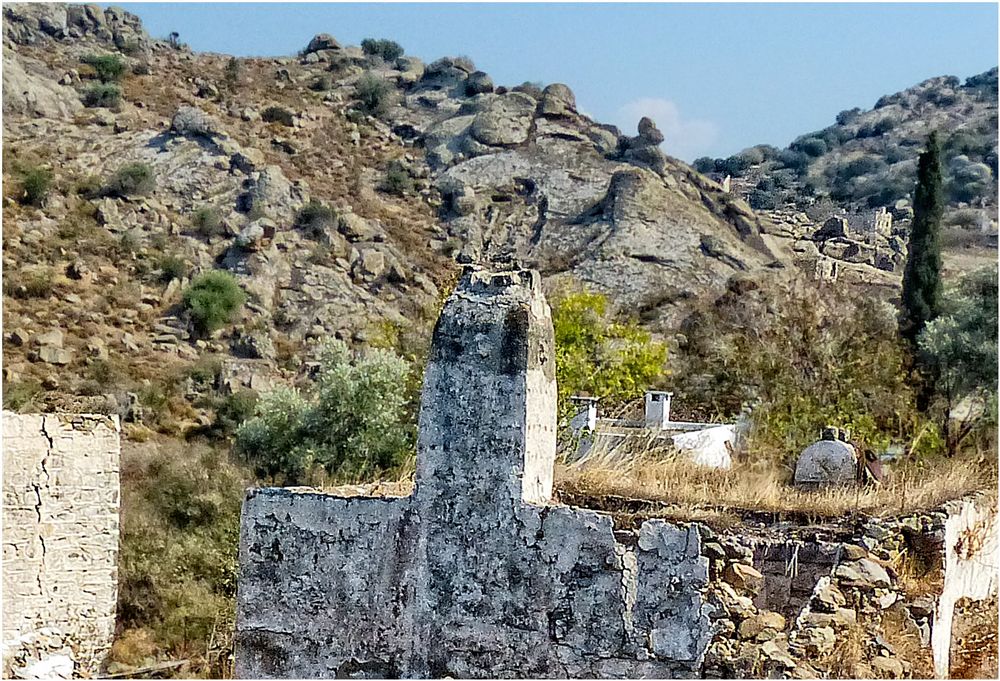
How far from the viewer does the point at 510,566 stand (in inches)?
250

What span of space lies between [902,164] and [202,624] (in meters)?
43.5

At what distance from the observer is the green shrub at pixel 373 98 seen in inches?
2414

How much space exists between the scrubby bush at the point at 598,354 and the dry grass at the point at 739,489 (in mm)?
11861

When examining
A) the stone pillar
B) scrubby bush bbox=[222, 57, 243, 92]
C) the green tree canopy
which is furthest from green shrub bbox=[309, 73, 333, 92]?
the stone pillar

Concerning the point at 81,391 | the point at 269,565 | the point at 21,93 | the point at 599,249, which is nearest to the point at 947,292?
the point at 599,249

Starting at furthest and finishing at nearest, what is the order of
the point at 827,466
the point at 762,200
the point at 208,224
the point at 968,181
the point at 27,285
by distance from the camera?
the point at 968,181, the point at 208,224, the point at 762,200, the point at 27,285, the point at 827,466

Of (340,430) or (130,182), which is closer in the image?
(340,430)

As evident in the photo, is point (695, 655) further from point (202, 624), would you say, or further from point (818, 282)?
point (818, 282)

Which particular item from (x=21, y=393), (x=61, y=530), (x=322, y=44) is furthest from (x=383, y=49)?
(x=61, y=530)

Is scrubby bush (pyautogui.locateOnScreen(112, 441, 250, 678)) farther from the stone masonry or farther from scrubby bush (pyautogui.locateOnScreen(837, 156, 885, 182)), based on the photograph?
scrubby bush (pyautogui.locateOnScreen(837, 156, 885, 182))

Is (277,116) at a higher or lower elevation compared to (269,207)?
higher

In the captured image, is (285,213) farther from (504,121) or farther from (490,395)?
(490,395)

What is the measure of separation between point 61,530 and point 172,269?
104 feet

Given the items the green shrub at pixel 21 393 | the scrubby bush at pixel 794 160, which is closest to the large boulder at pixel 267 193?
the green shrub at pixel 21 393
